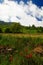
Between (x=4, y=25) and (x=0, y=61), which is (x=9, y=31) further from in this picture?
(x=0, y=61)

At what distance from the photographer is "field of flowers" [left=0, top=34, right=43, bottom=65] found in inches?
271

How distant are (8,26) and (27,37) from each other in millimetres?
964

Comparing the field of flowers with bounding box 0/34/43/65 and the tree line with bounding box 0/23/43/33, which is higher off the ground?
the tree line with bounding box 0/23/43/33

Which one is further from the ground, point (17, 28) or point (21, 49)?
point (17, 28)

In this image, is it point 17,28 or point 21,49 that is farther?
point 17,28

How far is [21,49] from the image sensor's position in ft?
26.3

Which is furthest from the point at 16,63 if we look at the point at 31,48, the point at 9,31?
the point at 9,31

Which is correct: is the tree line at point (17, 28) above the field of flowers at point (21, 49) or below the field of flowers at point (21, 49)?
above

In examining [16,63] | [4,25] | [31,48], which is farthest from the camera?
[4,25]

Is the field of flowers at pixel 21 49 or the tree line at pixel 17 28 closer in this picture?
the field of flowers at pixel 21 49

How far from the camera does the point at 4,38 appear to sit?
29.3ft

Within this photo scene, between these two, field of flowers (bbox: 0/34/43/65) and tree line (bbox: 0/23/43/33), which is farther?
tree line (bbox: 0/23/43/33)

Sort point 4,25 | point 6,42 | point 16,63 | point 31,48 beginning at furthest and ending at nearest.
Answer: point 4,25, point 6,42, point 31,48, point 16,63

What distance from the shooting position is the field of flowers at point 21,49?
22.6ft
